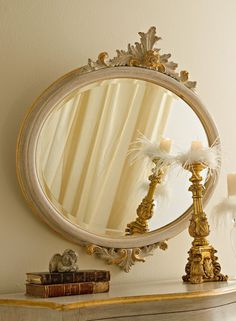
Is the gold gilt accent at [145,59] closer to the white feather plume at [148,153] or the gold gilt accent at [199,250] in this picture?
the white feather plume at [148,153]

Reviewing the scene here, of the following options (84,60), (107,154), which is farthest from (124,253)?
(84,60)

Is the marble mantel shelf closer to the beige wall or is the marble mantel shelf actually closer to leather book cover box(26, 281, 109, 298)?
leather book cover box(26, 281, 109, 298)

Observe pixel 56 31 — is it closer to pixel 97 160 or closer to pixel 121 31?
pixel 121 31

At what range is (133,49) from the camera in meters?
2.70

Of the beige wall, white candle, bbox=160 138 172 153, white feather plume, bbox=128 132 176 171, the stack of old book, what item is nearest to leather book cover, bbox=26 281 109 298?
the stack of old book

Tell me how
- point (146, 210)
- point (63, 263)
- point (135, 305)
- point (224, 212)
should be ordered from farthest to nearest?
point (224, 212) < point (146, 210) < point (63, 263) < point (135, 305)

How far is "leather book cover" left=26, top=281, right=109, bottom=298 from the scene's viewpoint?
1.98 metres

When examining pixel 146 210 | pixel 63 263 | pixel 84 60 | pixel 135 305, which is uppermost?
pixel 84 60

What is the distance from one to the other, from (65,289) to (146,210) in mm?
711

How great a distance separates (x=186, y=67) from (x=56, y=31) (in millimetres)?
726

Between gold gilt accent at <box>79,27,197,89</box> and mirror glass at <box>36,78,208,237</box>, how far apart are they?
3.1 inches

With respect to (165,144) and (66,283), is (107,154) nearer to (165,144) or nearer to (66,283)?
(165,144)

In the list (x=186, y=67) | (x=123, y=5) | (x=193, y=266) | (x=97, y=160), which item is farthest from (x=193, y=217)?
(x=123, y=5)

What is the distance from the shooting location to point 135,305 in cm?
197
